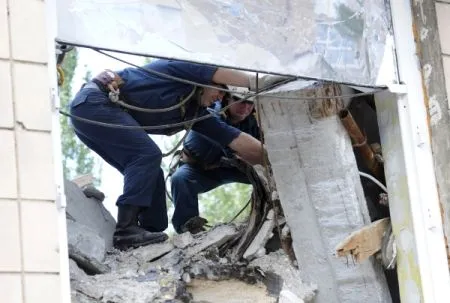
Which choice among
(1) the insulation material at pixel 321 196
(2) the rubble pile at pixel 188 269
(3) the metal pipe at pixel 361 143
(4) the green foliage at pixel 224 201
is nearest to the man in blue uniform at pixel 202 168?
(2) the rubble pile at pixel 188 269

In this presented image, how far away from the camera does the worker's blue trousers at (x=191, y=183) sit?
6.41 m

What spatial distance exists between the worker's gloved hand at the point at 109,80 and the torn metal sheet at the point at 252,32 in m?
1.38

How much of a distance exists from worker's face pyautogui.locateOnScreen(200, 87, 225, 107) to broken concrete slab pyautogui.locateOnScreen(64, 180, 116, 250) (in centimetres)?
82

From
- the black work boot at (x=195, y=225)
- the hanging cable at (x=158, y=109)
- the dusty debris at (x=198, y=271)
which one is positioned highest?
the hanging cable at (x=158, y=109)

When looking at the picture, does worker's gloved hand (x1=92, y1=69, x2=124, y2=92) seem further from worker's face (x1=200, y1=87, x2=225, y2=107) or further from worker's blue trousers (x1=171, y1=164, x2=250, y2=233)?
worker's blue trousers (x1=171, y1=164, x2=250, y2=233)

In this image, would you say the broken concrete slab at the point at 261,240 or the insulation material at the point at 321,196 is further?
the broken concrete slab at the point at 261,240

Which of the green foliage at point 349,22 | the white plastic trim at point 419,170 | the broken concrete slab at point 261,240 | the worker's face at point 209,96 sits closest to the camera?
the white plastic trim at point 419,170

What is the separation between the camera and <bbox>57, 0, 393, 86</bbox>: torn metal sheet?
4316mm

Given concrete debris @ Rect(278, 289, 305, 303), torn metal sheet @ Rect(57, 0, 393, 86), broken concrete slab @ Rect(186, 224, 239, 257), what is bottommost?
concrete debris @ Rect(278, 289, 305, 303)

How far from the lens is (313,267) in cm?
522

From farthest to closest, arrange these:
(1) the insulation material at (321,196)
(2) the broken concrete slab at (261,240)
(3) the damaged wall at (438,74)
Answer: (2) the broken concrete slab at (261,240) < (1) the insulation material at (321,196) < (3) the damaged wall at (438,74)

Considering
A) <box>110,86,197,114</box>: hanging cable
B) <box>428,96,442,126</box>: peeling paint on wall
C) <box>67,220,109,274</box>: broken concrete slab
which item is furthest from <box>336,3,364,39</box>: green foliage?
<box>67,220,109,274</box>: broken concrete slab

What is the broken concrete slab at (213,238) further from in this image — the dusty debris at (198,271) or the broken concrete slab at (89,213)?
the broken concrete slab at (89,213)

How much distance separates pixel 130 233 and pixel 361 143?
1.33m
